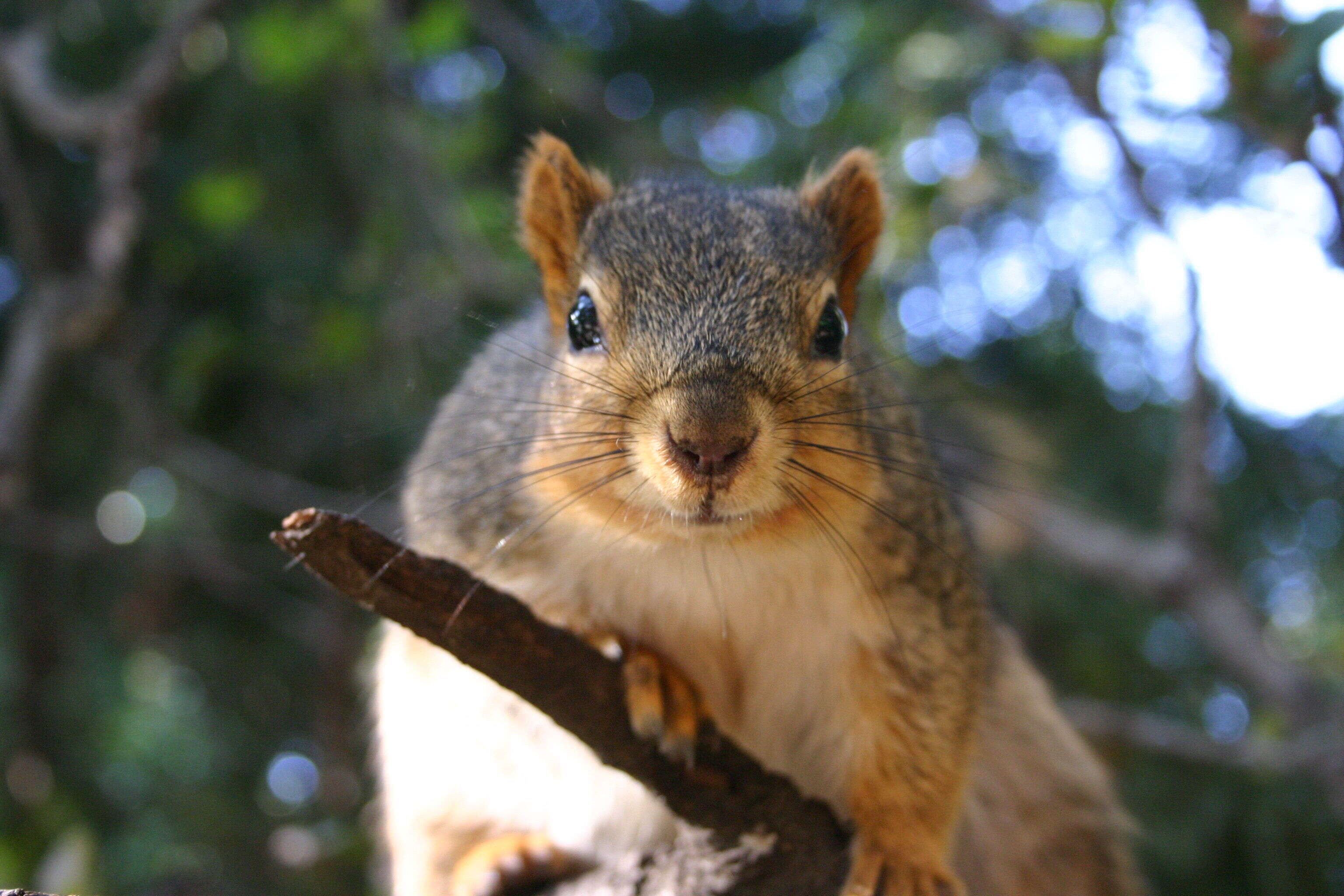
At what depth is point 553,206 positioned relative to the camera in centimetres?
159

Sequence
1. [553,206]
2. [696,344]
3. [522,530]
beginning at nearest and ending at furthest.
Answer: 1. [696,344]
2. [522,530]
3. [553,206]

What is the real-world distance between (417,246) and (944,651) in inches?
66.7

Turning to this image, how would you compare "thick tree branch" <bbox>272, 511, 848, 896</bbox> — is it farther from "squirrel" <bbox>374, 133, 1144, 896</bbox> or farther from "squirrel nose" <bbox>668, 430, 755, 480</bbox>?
"squirrel nose" <bbox>668, 430, 755, 480</bbox>

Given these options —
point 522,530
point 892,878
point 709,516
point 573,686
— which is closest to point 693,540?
point 709,516

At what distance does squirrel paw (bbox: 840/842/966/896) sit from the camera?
1.41 metres

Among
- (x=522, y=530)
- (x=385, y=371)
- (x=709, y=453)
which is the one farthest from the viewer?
(x=385, y=371)

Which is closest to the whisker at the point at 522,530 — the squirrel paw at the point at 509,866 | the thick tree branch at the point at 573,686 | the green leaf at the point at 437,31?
the thick tree branch at the point at 573,686

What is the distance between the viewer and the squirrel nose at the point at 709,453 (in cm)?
110

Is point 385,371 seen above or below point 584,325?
above

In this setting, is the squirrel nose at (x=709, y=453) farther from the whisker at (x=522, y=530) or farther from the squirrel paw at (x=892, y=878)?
the squirrel paw at (x=892, y=878)

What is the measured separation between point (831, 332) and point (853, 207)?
31cm

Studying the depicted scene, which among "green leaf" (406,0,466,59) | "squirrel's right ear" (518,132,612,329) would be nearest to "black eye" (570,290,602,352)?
"squirrel's right ear" (518,132,612,329)

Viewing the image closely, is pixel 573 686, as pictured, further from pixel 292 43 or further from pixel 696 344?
pixel 292 43

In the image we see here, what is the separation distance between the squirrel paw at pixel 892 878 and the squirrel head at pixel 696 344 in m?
0.51
